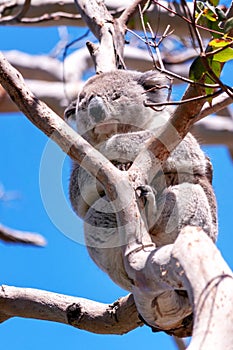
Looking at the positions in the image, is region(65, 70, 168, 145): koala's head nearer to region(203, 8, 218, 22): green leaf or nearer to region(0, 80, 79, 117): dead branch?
region(203, 8, 218, 22): green leaf

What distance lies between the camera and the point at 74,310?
241 centimetres

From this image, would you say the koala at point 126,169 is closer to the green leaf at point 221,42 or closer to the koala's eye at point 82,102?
the koala's eye at point 82,102

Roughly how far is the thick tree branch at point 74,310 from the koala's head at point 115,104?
680mm

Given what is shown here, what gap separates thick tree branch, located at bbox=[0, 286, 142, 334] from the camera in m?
2.41

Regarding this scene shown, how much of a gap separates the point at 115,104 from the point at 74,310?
0.93m

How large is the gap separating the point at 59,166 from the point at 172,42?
2835 mm

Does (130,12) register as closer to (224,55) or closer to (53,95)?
(224,55)

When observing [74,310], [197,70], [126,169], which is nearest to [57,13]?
[126,169]

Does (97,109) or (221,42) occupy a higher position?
(97,109)

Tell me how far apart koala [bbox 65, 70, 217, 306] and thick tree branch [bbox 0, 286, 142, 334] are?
4.7 inches

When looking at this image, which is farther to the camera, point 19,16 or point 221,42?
point 19,16

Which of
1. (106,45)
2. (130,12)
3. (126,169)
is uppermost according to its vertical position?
(130,12)

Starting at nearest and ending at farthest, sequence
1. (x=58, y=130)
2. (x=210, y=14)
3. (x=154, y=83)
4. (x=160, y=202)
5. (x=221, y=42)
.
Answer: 1. (x=221, y=42)
2. (x=210, y=14)
3. (x=58, y=130)
4. (x=160, y=202)
5. (x=154, y=83)

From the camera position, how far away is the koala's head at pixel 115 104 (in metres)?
2.84
